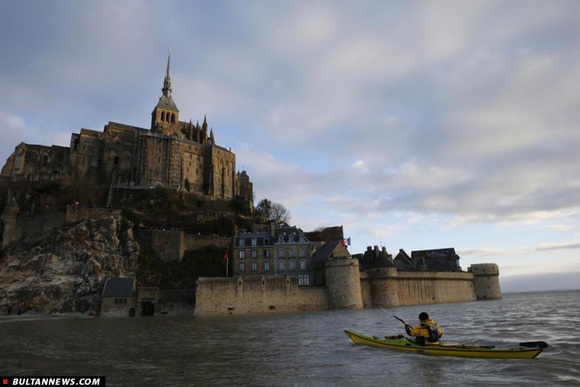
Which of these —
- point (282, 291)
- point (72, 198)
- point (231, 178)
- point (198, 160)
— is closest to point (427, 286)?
point (282, 291)

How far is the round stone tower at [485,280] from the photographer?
75625 mm

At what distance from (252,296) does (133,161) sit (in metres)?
39.8

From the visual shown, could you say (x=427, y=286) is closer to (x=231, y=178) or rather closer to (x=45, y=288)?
(x=231, y=178)

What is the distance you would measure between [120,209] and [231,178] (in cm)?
2758

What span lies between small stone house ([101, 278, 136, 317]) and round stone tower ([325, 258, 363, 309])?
73.1 ft

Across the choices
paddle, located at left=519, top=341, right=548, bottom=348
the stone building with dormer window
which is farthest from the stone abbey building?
paddle, located at left=519, top=341, right=548, bottom=348

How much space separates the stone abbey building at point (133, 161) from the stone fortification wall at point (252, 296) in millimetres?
31299

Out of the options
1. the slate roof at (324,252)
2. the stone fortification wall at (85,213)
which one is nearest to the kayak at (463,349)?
the slate roof at (324,252)

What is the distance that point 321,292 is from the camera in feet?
158

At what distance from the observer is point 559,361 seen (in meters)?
14.7

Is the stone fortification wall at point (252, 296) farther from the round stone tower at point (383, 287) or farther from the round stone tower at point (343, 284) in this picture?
the round stone tower at point (383, 287)

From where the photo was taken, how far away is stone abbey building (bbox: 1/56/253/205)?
65.7 m

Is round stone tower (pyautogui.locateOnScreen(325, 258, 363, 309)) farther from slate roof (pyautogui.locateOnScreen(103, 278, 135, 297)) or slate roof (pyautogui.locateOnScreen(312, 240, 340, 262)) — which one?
slate roof (pyautogui.locateOnScreen(103, 278, 135, 297))

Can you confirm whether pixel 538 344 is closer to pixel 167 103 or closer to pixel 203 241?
pixel 203 241
